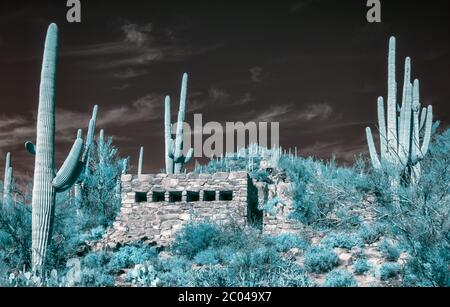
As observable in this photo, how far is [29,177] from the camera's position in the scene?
1641 cm

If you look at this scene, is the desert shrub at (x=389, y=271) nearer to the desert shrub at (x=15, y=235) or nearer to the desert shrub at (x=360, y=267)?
the desert shrub at (x=360, y=267)

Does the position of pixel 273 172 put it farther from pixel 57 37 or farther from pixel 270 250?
pixel 57 37

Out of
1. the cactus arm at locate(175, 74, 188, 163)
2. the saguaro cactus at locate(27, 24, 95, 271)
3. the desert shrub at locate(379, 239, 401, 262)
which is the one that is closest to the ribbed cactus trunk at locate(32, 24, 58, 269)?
the saguaro cactus at locate(27, 24, 95, 271)

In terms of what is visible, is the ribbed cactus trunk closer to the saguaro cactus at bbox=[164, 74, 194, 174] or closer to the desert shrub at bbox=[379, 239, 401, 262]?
the desert shrub at bbox=[379, 239, 401, 262]

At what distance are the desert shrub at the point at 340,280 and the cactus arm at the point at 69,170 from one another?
5.77 m

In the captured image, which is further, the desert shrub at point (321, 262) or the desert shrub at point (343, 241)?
the desert shrub at point (343, 241)

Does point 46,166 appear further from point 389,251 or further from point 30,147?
point 389,251

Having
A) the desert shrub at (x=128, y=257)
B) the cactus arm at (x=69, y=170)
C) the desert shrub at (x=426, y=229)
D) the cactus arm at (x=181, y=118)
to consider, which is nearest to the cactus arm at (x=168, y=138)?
the cactus arm at (x=181, y=118)

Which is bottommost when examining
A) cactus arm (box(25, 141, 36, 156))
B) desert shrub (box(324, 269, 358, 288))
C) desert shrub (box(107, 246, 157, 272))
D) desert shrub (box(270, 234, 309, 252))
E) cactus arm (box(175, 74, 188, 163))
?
desert shrub (box(324, 269, 358, 288))

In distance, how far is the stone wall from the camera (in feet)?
52.1

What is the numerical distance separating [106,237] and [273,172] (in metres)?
6.95

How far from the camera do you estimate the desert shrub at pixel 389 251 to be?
12.1 meters

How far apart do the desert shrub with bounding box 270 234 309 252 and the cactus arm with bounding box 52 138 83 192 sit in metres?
5.40
